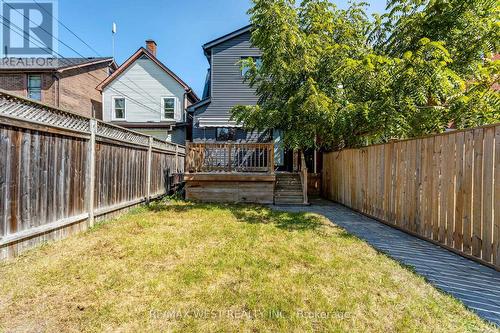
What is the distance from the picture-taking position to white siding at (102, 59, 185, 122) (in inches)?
664

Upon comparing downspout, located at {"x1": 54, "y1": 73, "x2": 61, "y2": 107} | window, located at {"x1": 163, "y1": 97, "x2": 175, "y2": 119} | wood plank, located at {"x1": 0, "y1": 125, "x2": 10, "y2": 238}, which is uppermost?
downspout, located at {"x1": 54, "y1": 73, "x2": 61, "y2": 107}

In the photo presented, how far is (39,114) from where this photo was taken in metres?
4.02

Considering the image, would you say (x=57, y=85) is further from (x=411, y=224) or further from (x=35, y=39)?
(x=411, y=224)

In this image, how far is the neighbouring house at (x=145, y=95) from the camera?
16797 millimetres

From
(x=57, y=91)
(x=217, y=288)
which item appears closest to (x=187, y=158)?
(x=217, y=288)

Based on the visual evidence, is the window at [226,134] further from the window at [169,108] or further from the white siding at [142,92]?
the window at [169,108]

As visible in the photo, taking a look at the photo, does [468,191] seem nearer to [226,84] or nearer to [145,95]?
[226,84]

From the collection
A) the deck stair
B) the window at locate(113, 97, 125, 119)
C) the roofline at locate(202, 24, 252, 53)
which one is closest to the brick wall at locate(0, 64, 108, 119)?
the window at locate(113, 97, 125, 119)

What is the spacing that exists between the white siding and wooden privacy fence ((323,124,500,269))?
44.1 feet

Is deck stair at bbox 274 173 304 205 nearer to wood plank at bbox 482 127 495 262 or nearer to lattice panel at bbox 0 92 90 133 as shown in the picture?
wood plank at bbox 482 127 495 262

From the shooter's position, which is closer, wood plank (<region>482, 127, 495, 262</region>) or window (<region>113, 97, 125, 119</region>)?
wood plank (<region>482, 127, 495, 262</region>)

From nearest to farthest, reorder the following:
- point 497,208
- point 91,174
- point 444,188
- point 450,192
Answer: point 497,208, point 450,192, point 444,188, point 91,174

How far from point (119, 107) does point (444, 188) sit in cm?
1764

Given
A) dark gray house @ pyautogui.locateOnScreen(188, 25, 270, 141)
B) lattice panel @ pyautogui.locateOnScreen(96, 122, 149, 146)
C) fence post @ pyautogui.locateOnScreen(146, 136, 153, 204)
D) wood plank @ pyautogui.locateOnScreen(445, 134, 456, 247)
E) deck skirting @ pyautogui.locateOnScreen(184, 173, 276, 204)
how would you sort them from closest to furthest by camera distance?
1. wood plank @ pyautogui.locateOnScreen(445, 134, 456, 247)
2. lattice panel @ pyautogui.locateOnScreen(96, 122, 149, 146)
3. fence post @ pyautogui.locateOnScreen(146, 136, 153, 204)
4. deck skirting @ pyautogui.locateOnScreen(184, 173, 276, 204)
5. dark gray house @ pyautogui.locateOnScreen(188, 25, 270, 141)
